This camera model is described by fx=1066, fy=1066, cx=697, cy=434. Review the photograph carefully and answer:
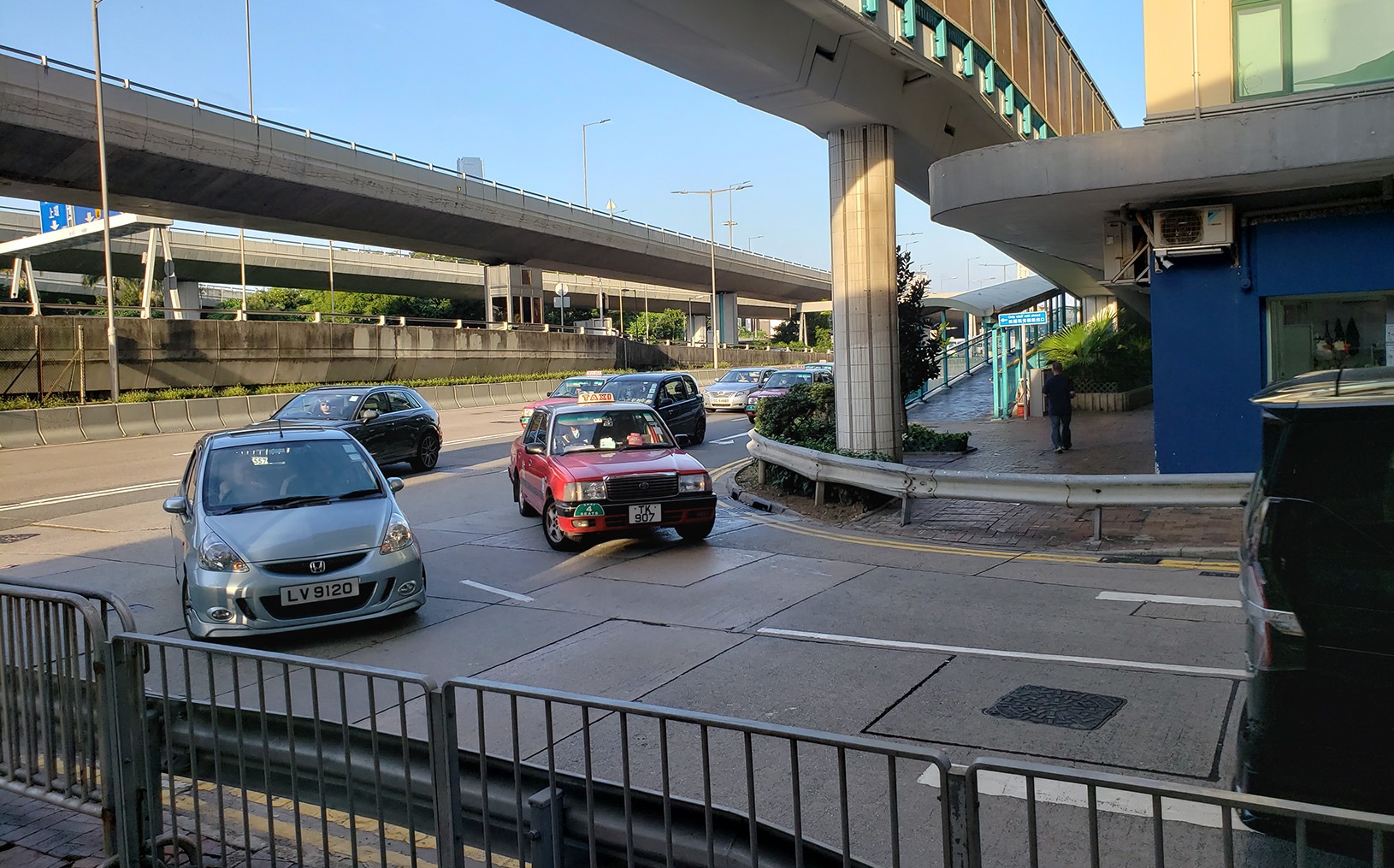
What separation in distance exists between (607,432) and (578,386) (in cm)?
1163

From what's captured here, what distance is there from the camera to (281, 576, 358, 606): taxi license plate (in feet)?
27.0

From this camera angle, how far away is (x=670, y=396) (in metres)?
23.9

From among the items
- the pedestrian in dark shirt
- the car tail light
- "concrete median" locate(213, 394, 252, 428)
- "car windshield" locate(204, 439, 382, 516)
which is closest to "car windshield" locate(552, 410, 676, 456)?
"car windshield" locate(204, 439, 382, 516)

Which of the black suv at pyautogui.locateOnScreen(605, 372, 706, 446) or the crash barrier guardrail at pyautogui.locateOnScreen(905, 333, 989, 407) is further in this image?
the crash barrier guardrail at pyautogui.locateOnScreen(905, 333, 989, 407)

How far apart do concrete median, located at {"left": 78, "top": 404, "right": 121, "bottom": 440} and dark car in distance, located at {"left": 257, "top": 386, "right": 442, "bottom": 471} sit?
10.2 m

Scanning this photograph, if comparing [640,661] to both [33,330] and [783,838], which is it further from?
[33,330]

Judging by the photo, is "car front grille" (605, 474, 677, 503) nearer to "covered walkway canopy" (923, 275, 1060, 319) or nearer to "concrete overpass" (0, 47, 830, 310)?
"covered walkway canopy" (923, 275, 1060, 319)

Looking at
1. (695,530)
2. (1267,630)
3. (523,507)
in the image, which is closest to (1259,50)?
(695,530)

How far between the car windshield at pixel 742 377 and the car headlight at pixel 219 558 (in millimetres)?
27168

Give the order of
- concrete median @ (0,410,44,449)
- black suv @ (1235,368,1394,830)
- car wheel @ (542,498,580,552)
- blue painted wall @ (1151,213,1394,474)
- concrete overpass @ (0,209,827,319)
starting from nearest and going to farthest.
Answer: black suv @ (1235,368,1394,830), car wheel @ (542,498,580,552), blue painted wall @ (1151,213,1394,474), concrete median @ (0,410,44,449), concrete overpass @ (0,209,827,319)

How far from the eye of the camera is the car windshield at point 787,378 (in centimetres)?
2998

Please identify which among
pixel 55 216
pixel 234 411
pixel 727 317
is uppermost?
pixel 55 216

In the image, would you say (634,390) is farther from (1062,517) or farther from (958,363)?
(958,363)

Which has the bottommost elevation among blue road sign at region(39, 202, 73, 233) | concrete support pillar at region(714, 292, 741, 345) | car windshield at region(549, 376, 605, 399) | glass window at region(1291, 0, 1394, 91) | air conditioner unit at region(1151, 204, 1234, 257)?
car windshield at region(549, 376, 605, 399)
